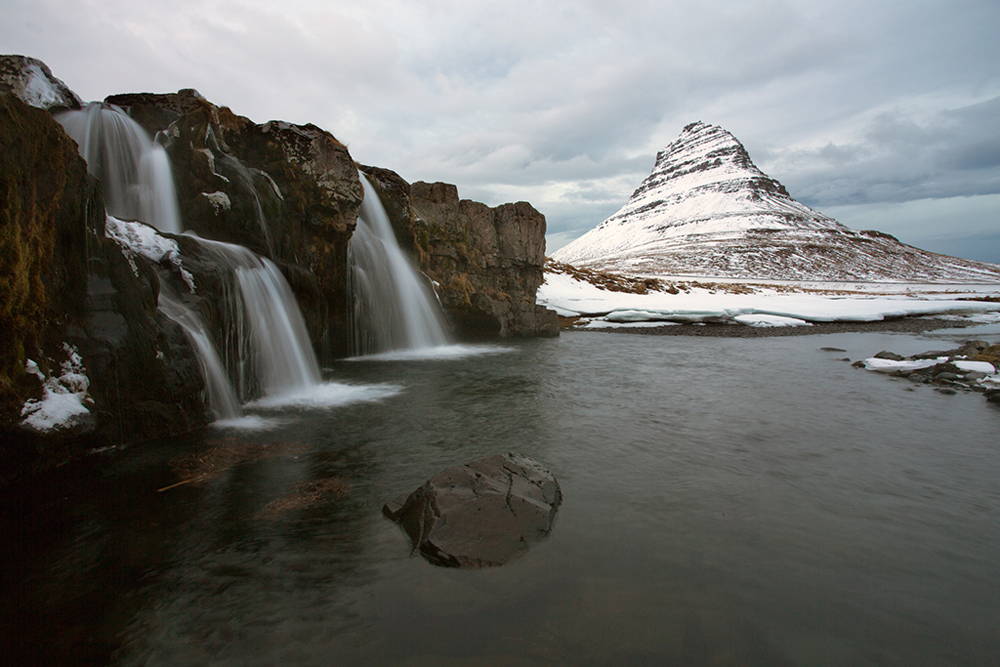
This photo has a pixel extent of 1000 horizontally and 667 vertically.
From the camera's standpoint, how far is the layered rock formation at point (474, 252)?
19.9 meters

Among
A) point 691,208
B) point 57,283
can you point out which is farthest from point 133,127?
point 691,208

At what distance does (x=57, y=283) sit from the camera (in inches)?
231

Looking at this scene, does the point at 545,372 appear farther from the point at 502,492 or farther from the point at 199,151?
the point at 199,151

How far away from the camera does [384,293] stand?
17250mm

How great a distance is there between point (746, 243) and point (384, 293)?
121 m

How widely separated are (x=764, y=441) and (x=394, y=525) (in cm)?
556

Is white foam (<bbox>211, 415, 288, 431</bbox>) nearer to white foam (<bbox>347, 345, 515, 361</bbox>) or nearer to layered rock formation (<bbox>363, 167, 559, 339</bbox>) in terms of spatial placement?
white foam (<bbox>347, 345, 515, 361</bbox>)

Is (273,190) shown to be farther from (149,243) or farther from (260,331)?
(149,243)

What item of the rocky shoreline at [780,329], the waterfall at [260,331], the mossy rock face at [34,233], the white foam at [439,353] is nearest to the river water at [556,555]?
the mossy rock face at [34,233]

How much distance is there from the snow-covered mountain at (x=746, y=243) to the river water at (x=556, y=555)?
84214 millimetres

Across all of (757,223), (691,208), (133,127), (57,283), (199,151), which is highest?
(691,208)

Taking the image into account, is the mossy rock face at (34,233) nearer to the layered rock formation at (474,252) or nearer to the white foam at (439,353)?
the white foam at (439,353)

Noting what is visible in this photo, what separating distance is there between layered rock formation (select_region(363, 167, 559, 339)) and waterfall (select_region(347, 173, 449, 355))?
94 centimetres

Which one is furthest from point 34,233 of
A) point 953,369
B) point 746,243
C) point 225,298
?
point 746,243
